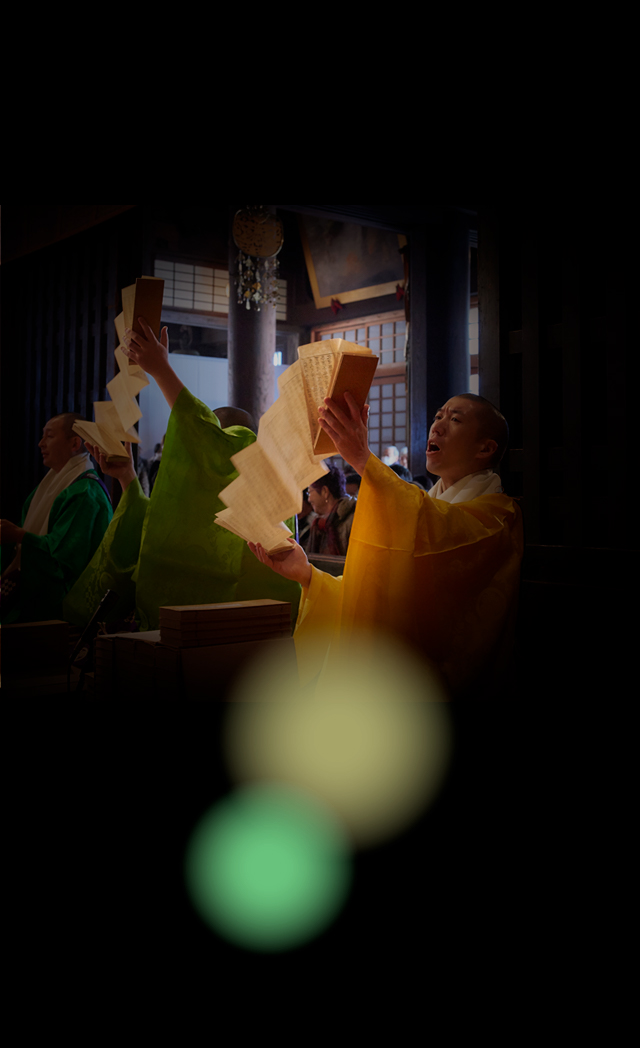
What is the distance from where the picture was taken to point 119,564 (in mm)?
3443

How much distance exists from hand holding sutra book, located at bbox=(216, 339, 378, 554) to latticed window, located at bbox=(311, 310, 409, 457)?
30.5 ft

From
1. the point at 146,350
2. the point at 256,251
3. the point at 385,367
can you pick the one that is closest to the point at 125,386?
the point at 146,350

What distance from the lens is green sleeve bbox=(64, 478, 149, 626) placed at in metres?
3.43

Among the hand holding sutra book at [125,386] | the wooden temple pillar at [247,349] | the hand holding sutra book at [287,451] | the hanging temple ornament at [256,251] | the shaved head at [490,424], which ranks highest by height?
the hanging temple ornament at [256,251]

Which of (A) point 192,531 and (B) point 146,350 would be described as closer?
(B) point 146,350

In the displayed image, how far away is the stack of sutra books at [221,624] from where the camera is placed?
175 cm

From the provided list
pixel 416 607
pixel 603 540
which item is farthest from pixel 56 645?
pixel 603 540

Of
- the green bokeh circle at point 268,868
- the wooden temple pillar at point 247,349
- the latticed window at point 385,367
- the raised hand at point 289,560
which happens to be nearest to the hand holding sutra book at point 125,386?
the raised hand at point 289,560

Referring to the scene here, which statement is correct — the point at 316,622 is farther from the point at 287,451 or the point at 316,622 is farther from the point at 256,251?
the point at 256,251

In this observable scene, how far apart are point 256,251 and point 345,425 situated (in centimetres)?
537

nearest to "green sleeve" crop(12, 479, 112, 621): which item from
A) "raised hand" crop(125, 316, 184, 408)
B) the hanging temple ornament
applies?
"raised hand" crop(125, 316, 184, 408)

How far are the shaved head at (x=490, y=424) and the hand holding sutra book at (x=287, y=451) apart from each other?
0.69 m

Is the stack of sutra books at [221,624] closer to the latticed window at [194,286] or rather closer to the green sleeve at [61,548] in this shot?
the green sleeve at [61,548]

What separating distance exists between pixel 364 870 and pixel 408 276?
6467mm
